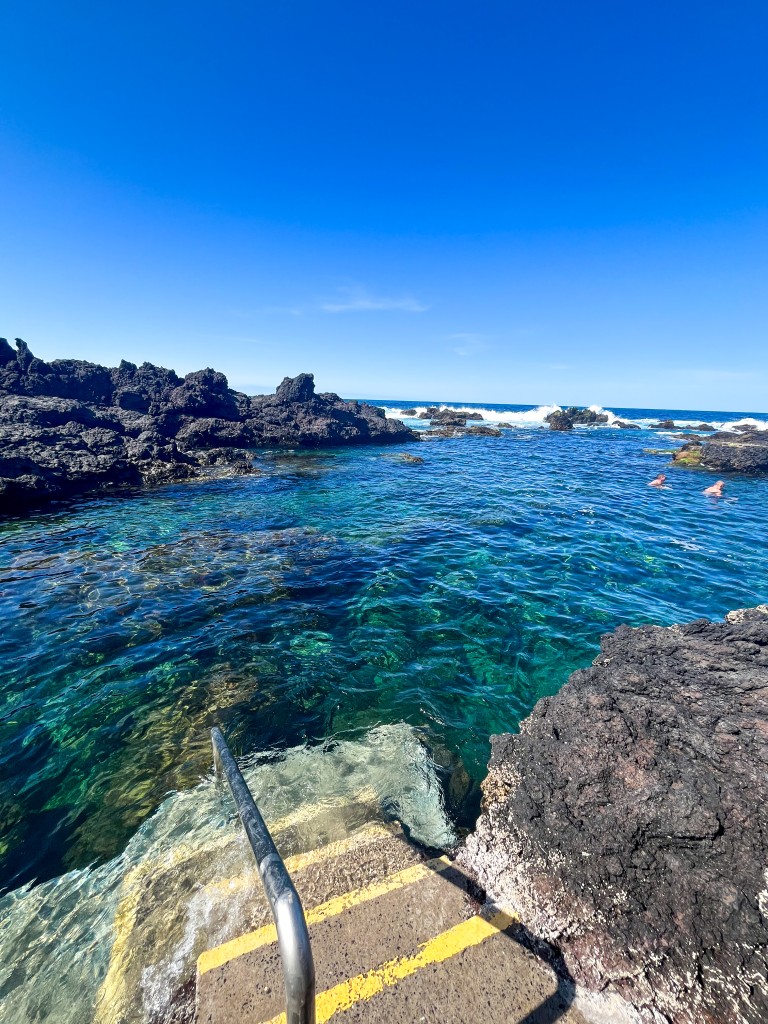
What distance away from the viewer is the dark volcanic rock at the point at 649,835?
2805mm

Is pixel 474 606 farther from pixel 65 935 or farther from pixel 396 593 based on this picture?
pixel 65 935

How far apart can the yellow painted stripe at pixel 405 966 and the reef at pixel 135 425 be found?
2093 cm

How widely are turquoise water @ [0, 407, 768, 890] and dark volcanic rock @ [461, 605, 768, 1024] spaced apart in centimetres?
103

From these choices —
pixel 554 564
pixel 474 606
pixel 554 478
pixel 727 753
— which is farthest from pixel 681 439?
pixel 727 753

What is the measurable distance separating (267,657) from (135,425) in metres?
35.4

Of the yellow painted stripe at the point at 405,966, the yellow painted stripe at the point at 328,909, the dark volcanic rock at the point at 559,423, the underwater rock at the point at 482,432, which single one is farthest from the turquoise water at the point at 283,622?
the dark volcanic rock at the point at 559,423

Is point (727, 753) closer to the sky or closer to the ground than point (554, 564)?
closer to the sky

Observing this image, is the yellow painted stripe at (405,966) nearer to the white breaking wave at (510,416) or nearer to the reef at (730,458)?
the reef at (730,458)

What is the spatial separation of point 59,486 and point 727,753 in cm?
2530

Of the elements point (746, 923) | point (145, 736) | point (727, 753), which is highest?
point (727, 753)

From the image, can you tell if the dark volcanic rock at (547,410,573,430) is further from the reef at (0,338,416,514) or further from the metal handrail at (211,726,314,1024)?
the metal handrail at (211,726,314,1024)

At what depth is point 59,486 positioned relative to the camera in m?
19.5

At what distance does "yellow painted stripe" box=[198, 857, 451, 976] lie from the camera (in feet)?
9.87

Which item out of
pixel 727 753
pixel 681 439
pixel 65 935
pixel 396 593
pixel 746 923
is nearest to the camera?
pixel 746 923
